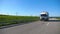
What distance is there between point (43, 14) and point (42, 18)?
1520 millimetres

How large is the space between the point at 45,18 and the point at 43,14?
1636 millimetres

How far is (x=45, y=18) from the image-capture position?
46406 mm

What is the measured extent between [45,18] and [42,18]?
3.40 ft

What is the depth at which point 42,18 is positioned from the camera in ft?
153

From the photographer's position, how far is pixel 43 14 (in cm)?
4594
